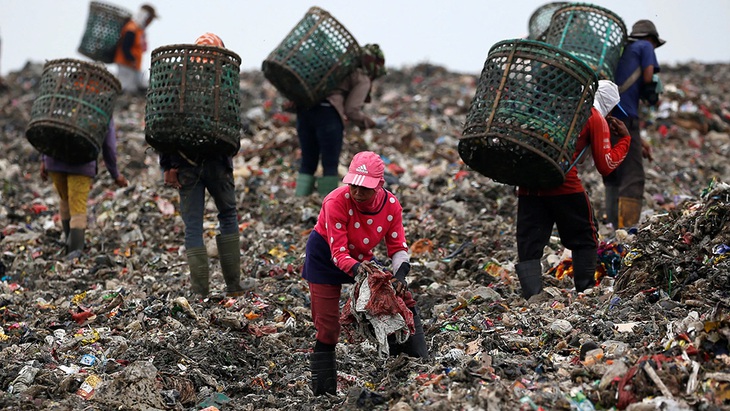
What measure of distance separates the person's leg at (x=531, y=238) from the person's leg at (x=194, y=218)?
2.22m

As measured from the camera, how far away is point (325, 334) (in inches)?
181

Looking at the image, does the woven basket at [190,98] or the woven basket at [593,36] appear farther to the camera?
the woven basket at [593,36]

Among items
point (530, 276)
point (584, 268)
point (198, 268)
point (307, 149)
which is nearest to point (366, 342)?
point (530, 276)

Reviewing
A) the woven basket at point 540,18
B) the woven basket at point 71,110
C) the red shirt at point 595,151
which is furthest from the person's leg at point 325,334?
the woven basket at point 540,18

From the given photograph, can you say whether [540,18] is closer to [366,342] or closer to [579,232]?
[579,232]

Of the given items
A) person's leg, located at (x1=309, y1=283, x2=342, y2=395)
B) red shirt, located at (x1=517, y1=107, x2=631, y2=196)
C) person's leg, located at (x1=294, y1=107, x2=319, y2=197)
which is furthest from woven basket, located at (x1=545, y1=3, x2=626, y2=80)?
person's leg, located at (x1=309, y1=283, x2=342, y2=395)

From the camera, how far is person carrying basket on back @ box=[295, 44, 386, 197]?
8.27m

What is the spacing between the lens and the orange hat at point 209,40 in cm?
602

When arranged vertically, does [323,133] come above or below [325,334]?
above

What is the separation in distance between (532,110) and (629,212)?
2.92m

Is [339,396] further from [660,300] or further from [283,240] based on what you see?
[283,240]

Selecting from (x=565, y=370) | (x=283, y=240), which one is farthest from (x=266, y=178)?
(x=565, y=370)

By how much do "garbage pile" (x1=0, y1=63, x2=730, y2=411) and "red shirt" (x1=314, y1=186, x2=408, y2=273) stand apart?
638mm

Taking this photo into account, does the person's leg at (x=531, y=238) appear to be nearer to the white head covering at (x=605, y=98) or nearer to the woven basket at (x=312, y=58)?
the white head covering at (x=605, y=98)
